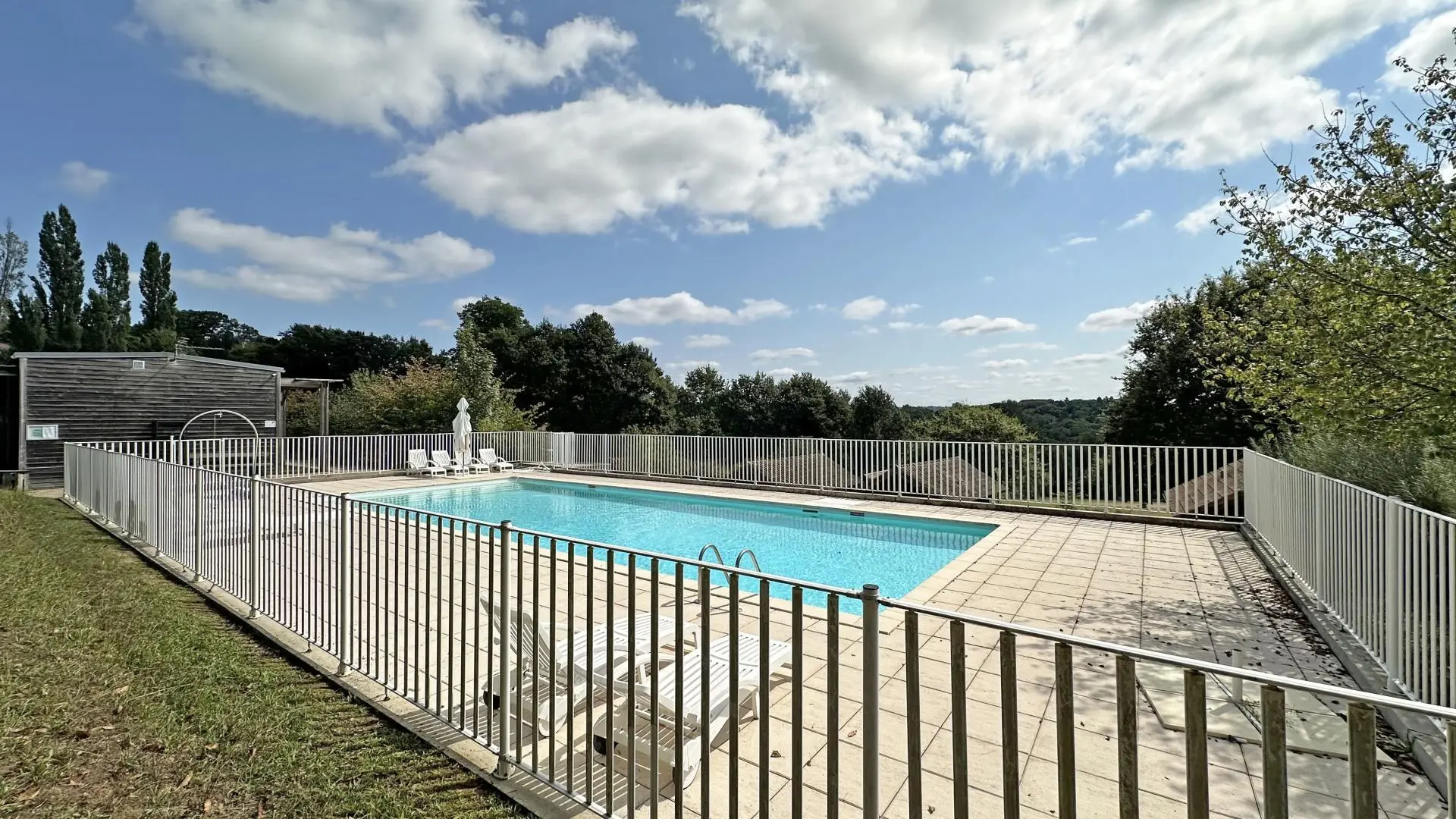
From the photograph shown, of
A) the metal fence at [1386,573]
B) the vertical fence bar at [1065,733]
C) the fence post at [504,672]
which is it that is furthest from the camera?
the metal fence at [1386,573]

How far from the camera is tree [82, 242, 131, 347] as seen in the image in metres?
35.9

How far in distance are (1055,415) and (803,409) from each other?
11351mm

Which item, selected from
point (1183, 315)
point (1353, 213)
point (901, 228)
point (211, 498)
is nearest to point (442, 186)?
point (901, 228)

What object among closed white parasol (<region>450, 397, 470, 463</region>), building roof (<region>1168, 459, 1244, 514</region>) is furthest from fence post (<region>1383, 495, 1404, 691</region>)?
closed white parasol (<region>450, 397, 470, 463</region>)

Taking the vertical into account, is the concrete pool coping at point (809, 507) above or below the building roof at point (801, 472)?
below

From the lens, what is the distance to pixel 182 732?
2.80 meters

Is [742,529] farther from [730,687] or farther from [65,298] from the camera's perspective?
[65,298]

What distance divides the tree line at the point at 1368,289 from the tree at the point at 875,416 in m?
22.1

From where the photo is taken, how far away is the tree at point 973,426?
24.8 metres

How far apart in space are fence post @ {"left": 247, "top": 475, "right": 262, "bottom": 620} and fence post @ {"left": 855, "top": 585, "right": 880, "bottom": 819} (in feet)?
15.0

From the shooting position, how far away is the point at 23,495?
32.7ft

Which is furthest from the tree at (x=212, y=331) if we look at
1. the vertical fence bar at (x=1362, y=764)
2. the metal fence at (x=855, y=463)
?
the vertical fence bar at (x=1362, y=764)

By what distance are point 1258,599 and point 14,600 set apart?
9502 mm

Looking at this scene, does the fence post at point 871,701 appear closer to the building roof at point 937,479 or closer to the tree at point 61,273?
the building roof at point 937,479
